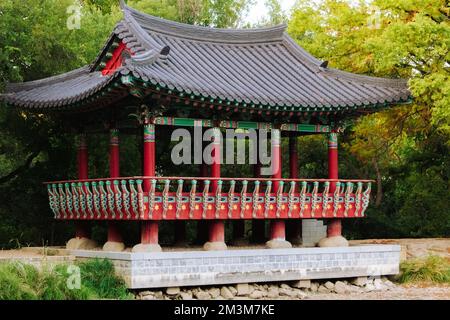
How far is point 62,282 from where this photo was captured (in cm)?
1619

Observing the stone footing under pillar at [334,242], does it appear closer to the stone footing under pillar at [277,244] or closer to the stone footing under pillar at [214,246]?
the stone footing under pillar at [277,244]

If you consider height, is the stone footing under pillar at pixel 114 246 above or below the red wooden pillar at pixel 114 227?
below

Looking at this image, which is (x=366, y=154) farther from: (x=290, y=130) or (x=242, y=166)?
(x=290, y=130)

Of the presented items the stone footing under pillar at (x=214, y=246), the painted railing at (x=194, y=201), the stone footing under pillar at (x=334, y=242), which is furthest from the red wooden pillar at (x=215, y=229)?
the stone footing under pillar at (x=334, y=242)

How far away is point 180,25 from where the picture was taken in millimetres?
22094

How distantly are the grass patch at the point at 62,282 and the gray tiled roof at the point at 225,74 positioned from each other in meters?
3.99

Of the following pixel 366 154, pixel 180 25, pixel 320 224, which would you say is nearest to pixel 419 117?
pixel 366 154

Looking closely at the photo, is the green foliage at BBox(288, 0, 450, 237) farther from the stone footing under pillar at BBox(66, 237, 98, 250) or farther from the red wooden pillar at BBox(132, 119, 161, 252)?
the stone footing under pillar at BBox(66, 237, 98, 250)

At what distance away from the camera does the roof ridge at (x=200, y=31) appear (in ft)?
70.1

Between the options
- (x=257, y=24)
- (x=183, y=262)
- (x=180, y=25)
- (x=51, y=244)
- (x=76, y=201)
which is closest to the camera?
(x=183, y=262)

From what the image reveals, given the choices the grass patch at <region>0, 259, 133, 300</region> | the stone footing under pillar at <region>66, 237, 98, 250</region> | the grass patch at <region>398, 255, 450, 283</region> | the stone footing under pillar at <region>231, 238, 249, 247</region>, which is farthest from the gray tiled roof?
the stone footing under pillar at <region>231, 238, 249, 247</region>

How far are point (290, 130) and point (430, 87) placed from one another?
15.0 ft
